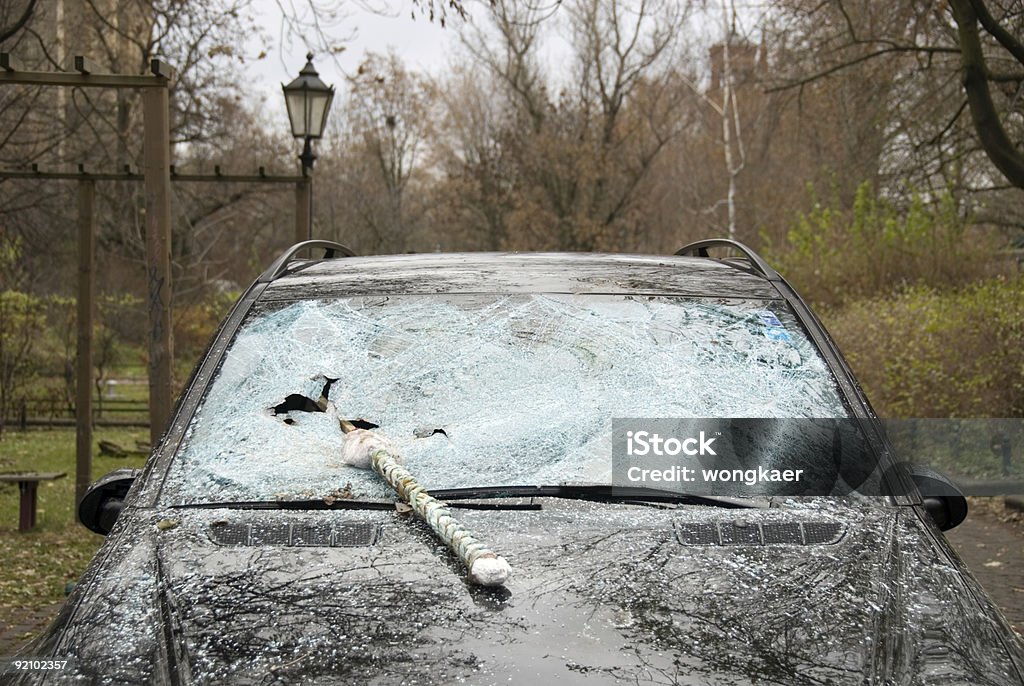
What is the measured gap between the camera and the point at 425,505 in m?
2.44

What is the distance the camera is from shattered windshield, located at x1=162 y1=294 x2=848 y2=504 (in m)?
2.67

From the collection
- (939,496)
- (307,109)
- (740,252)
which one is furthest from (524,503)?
(307,109)

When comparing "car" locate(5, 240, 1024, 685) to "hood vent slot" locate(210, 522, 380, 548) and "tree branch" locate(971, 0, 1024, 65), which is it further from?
"tree branch" locate(971, 0, 1024, 65)

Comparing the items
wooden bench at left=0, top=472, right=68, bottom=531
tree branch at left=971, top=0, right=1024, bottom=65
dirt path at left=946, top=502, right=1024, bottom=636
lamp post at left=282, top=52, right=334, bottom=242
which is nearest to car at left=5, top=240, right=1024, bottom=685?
dirt path at left=946, top=502, right=1024, bottom=636

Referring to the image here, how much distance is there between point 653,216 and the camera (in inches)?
1489

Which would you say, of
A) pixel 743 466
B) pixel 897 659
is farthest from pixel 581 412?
pixel 897 659

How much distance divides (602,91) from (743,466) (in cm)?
3224

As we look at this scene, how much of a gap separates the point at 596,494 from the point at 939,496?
33.1 inches

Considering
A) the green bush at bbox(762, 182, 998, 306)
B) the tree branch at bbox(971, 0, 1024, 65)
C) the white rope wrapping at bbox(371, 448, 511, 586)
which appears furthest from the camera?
the green bush at bbox(762, 182, 998, 306)

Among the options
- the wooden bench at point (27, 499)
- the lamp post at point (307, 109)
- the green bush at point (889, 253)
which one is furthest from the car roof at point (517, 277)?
the green bush at point (889, 253)

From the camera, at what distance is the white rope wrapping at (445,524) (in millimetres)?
2129

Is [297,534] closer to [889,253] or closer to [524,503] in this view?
[524,503]

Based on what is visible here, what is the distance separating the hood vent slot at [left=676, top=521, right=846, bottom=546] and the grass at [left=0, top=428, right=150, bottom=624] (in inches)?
230

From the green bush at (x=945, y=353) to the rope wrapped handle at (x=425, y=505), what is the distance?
10.3 m
